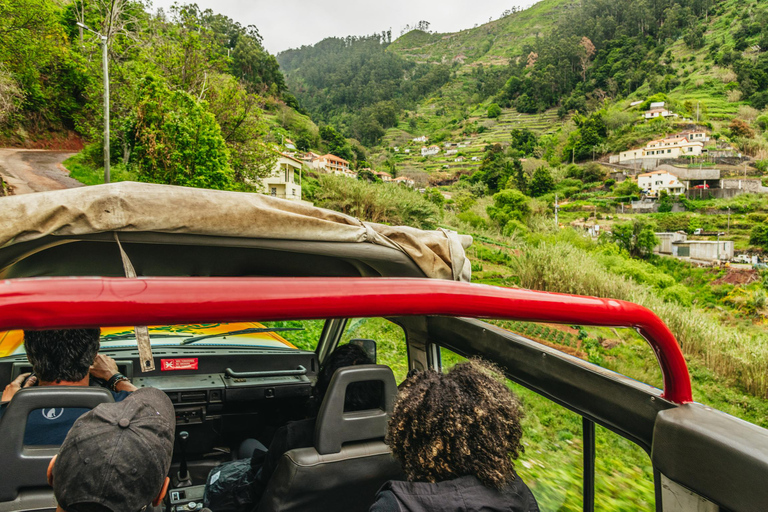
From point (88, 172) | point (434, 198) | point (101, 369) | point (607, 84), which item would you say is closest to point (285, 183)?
point (434, 198)

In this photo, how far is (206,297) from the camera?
0.78 m

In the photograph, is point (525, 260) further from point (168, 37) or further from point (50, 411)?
point (168, 37)

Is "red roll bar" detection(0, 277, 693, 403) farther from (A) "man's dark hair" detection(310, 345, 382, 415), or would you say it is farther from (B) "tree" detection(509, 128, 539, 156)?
(B) "tree" detection(509, 128, 539, 156)

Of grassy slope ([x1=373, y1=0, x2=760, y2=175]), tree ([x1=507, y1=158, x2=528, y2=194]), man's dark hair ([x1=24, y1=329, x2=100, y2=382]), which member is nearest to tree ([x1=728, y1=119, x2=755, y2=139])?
grassy slope ([x1=373, y1=0, x2=760, y2=175])

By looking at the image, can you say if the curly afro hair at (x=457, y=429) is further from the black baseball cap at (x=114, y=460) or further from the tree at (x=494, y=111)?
the tree at (x=494, y=111)

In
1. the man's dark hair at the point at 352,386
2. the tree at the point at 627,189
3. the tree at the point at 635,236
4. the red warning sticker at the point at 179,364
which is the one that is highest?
the tree at the point at 627,189

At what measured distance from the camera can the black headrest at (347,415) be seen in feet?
6.71

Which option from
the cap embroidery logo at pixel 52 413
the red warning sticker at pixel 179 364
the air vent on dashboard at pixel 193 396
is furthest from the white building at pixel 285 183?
the cap embroidery logo at pixel 52 413

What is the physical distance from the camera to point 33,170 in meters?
24.3

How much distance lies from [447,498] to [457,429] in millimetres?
199

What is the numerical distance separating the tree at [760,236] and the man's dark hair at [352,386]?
205 ft

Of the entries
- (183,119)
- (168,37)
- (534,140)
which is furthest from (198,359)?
(534,140)

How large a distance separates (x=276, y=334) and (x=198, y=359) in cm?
94

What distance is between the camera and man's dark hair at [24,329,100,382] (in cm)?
173
